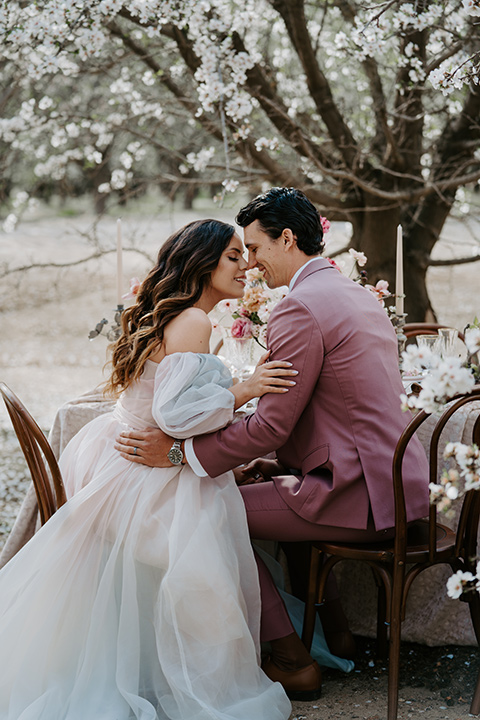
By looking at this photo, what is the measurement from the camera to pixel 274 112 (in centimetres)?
493

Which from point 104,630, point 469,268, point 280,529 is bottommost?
point 104,630

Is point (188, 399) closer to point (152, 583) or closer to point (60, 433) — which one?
point (152, 583)

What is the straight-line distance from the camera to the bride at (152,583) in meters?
2.40

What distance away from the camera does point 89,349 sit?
11891 millimetres

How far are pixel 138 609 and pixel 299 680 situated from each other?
58 cm

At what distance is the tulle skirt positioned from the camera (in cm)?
239

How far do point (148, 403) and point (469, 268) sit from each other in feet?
43.7

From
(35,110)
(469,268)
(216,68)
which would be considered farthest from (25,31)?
(469,268)

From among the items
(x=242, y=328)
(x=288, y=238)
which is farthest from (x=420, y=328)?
(x=288, y=238)

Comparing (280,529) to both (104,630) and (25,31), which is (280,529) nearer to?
(104,630)

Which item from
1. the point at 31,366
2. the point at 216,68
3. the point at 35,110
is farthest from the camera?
the point at 31,366

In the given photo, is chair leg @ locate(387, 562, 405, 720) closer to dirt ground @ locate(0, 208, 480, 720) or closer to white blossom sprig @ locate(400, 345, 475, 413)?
dirt ground @ locate(0, 208, 480, 720)

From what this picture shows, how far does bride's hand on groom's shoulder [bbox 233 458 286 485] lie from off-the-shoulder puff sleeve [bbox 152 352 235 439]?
16.0 inches

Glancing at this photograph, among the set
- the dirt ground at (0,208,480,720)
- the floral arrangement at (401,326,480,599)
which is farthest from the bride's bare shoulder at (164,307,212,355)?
the dirt ground at (0,208,480,720)
